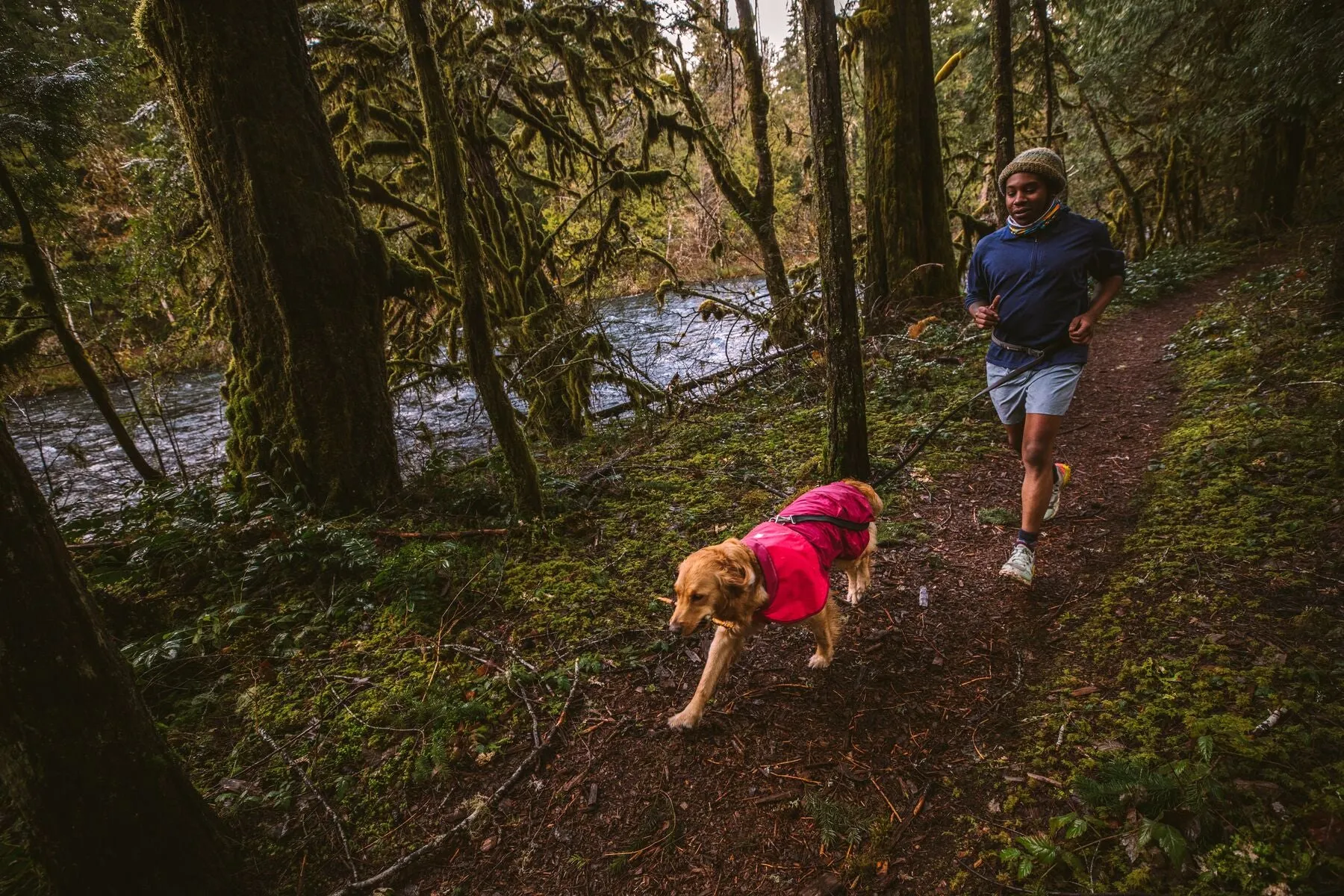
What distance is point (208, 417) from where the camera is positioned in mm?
13898

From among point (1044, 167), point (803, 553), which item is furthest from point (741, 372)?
point (803, 553)

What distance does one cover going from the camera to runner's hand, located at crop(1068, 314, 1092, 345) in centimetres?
322

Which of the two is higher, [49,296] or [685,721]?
[49,296]

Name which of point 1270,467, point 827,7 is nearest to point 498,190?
point 827,7

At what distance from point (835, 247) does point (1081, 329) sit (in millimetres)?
1741

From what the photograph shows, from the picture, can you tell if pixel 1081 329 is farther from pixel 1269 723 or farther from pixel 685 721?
pixel 685 721

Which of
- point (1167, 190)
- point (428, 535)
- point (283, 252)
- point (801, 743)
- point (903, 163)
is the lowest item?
point (801, 743)

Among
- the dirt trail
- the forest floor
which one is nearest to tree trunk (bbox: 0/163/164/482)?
the forest floor

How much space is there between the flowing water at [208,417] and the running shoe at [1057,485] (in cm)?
509

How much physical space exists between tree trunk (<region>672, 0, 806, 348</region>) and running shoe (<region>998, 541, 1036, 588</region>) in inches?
248

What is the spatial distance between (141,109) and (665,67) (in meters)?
7.35

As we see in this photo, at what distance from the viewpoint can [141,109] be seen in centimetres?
651

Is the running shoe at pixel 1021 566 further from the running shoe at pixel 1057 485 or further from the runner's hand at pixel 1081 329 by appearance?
the runner's hand at pixel 1081 329

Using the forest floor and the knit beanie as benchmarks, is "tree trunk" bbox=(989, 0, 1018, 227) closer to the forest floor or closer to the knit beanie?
the forest floor
